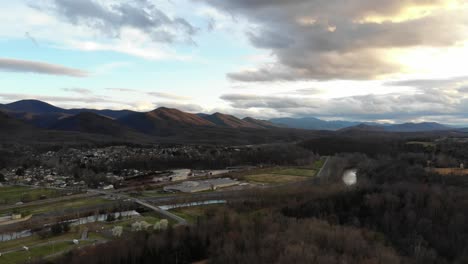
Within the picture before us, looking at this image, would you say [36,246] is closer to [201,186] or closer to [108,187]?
[108,187]

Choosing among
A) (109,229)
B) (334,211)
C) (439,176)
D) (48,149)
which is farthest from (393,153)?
(48,149)

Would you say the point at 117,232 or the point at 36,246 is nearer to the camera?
the point at 36,246

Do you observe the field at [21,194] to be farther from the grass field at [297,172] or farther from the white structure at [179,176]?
the grass field at [297,172]

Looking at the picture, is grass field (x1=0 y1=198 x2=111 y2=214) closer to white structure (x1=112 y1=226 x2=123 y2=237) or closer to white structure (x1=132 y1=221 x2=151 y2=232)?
white structure (x1=132 y1=221 x2=151 y2=232)

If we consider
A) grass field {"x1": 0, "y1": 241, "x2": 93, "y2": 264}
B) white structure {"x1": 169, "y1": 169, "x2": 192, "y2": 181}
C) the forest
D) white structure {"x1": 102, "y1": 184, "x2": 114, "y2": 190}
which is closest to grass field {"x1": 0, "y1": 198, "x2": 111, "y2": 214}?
white structure {"x1": 102, "y1": 184, "x2": 114, "y2": 190}

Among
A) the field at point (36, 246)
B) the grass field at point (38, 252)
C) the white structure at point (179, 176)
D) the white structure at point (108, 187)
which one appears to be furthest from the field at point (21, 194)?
the white structure at point (179, 176)

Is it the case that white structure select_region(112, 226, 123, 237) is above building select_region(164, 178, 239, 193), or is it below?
below

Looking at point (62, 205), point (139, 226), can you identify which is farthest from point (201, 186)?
point (139, 226)
